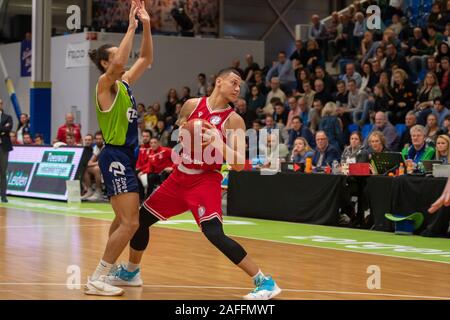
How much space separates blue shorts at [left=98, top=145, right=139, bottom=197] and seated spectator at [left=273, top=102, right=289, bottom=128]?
43.7ft

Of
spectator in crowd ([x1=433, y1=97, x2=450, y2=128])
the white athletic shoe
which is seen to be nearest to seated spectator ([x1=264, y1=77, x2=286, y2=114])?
spectator in crowd ([x1=433, y1=97, x2=450, y2=128])

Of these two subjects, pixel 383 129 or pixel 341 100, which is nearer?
pixel 383 129

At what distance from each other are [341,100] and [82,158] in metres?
5.84

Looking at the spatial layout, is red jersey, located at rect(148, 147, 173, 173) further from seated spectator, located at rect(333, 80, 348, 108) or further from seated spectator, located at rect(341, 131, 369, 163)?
seated spectator, located at rect(341, 131, 369, 163)

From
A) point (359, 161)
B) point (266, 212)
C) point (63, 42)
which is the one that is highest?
point (63, 42)

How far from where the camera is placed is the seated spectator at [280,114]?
2114cm

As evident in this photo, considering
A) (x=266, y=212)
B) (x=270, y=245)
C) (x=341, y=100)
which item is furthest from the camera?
(x=341, y=100)

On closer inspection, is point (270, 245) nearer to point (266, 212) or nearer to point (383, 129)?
point (266, 212)

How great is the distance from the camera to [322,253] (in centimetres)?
1127

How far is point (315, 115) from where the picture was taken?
786 inches

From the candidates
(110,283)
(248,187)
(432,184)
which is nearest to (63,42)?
(248,187)

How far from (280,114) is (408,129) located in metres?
4.40

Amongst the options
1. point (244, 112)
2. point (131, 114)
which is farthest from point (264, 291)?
point (244, 112)

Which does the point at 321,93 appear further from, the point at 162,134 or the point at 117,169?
the point at 117,169
